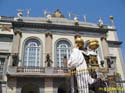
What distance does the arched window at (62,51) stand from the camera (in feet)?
73.1

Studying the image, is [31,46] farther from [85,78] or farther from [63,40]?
[85,78]

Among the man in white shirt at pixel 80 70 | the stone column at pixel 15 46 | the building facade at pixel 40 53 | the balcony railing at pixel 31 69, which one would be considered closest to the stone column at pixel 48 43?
the building facade at pixel 40 53

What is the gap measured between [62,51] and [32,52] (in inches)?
128

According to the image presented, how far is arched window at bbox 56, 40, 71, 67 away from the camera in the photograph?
73.1ft

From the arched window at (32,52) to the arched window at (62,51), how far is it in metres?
2.06

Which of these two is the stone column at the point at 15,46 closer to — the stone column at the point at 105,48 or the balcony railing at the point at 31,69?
the balcony railing at the point at 31,69

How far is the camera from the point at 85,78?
5.89m

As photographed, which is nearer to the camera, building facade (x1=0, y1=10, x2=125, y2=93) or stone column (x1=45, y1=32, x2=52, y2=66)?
building facade (x1=0, y1=10, x2=125, y2=93)

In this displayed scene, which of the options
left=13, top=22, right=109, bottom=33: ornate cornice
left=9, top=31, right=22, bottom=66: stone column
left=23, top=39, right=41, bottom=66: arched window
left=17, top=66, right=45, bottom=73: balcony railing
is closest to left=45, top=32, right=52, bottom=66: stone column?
left=23, top=39, right=41, bottom=66: arched window

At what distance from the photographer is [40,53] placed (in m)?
22.3

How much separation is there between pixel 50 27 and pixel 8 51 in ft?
17.5

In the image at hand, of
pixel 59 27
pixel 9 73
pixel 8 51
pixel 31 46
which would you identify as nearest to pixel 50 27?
pixel 59 27

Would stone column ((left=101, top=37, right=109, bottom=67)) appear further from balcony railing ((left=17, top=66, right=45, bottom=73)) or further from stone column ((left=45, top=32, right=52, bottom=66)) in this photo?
balcony railing ((left=17, top=66, right=45, bottom=73))

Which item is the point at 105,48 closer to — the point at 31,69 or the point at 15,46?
the point at 31,69
